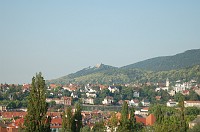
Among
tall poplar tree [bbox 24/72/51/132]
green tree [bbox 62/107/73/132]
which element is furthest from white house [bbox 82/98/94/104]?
tall poplar tree [bbox 24/72/51/132]

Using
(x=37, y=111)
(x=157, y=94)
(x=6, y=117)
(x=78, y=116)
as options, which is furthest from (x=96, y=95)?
(x=37, y=111)

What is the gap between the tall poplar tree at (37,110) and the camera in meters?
32.9

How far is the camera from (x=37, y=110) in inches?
1313

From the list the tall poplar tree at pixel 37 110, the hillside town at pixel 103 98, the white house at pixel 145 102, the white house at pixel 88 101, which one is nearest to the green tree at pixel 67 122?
the tall poplar tree at pixel 37 110

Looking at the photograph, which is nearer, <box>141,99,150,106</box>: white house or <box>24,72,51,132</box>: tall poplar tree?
<box>24,72,51,132</box>: tall poplar tree

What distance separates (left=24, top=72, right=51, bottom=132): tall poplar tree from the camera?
108 ft

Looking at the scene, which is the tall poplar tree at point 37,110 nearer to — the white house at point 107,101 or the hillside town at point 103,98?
the hillside town at point 103,98

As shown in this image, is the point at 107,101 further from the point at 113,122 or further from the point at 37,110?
the point at 37,110

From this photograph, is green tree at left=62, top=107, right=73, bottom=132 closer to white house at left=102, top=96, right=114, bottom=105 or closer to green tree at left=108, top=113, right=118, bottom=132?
green tree at left=108, top=113, right=118, bottom=132

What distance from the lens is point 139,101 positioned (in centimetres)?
15550

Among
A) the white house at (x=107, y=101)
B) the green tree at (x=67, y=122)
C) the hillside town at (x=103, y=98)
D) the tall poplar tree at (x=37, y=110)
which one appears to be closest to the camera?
the tall poplar tree at (x=37, y=110)

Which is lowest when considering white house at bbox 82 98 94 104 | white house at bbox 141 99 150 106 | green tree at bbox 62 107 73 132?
green tree at bbox 62 107 73 132

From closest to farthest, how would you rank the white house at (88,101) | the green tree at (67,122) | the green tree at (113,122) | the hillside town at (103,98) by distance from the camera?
1. the green tree at (113,122)
2. the green tree at (67,122)
3. the hillside town at (103,98)
4. the white house at (88,101)

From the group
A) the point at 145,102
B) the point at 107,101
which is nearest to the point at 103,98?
the point at 107,101
